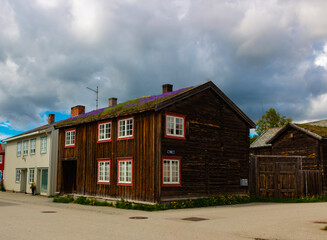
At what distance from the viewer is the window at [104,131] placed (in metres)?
23.0

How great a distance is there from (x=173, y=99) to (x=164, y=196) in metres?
5.38

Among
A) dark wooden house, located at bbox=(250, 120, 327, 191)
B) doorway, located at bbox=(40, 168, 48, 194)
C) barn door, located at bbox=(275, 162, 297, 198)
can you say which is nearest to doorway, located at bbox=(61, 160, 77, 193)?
doorway, located at bbox=(40, 168, 48, 194)

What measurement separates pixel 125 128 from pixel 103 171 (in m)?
3.61

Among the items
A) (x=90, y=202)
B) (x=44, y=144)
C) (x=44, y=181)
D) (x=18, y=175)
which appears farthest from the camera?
(x=18, y=175)

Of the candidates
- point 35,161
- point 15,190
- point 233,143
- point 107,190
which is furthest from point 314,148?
point 15,190

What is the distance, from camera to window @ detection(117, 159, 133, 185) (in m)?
20.7

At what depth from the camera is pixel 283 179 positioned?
2344 cm

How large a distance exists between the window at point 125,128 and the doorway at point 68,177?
7.37 meters

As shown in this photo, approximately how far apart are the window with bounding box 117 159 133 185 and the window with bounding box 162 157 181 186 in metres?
2.38

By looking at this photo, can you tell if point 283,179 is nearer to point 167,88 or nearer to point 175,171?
point 175,171

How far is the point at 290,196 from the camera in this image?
2325 cm

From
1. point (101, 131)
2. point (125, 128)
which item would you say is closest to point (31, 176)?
point (101, 131)

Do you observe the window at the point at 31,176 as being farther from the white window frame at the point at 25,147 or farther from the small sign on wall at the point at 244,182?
the small sign on wall at the point at 244,182

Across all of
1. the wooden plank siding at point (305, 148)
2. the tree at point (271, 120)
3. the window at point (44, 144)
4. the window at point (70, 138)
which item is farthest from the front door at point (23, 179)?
the tree at point (271, 120)
